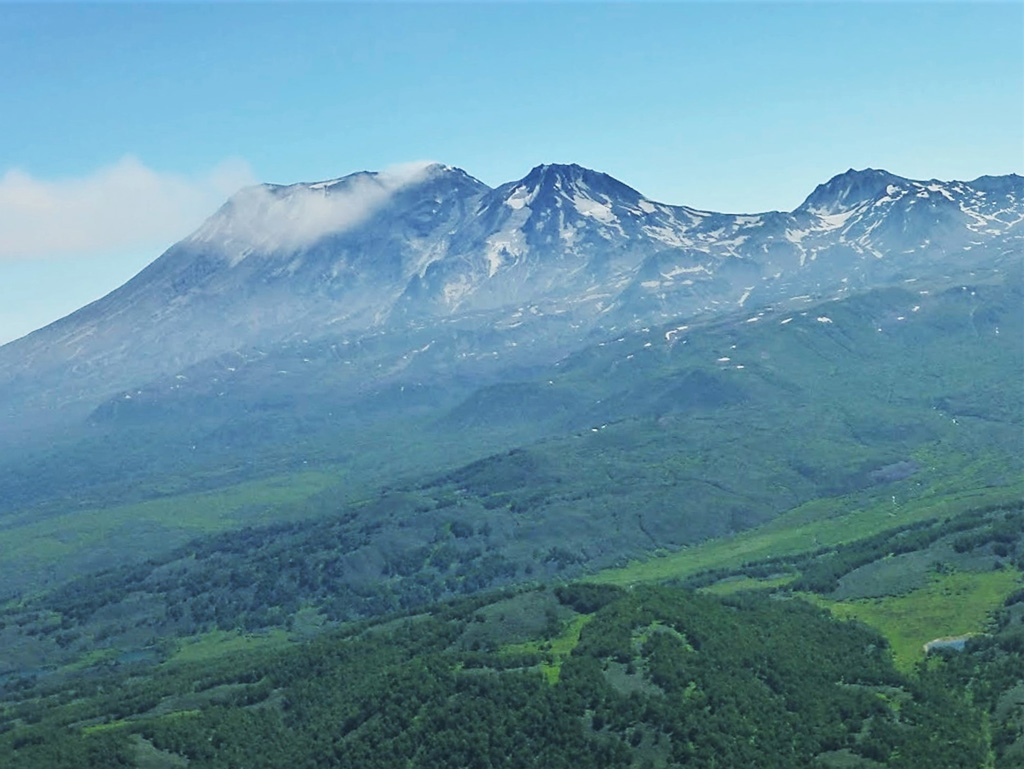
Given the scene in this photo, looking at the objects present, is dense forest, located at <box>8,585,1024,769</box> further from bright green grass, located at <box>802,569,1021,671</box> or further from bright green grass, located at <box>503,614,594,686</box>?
bright green grass, located at <box>802,569,1021,671</box>

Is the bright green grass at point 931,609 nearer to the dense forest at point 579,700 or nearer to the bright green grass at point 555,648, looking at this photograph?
the dense forest at point 579,700

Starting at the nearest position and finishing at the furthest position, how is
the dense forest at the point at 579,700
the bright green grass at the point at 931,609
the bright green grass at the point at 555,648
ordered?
the dense forest at the point at 579,700
the bright green grass at the point at 555,648
the bright green grass at the point at 931,609

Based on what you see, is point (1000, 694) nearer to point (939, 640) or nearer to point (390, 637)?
point (939, 640)

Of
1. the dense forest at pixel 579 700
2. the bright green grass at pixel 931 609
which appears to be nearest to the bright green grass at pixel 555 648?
the dense forest at pixel 579 700

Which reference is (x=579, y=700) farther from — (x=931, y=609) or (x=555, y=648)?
(x=931, y=609)

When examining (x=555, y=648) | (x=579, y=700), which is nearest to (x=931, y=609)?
(x=555, y=648)

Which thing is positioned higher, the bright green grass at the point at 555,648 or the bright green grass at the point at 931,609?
the bright green grass at the point at 555,648

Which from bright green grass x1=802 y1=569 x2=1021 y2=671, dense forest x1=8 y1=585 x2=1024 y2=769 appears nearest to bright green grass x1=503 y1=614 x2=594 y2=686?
dense forest x1=8 y1=585 x2=1024 y2=769
